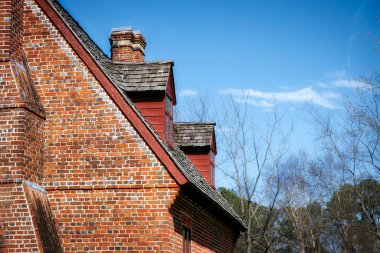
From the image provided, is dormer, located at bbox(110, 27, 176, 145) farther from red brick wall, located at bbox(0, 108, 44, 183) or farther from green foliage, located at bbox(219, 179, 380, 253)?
green foliage, located at bbox(219, 179, 380, 253)

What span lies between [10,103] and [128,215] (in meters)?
3.34

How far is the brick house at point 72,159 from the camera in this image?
31.2 ft

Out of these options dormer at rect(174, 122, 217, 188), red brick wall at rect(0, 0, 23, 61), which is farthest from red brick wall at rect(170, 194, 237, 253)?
red brick wall at rect(0, 0, 23, 61)

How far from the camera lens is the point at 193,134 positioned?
55.6 ft

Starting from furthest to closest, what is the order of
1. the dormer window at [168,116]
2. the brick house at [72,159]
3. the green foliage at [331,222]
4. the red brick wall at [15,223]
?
the green foliage at [331,222], the dormer window at [168,116], the brick house at [72,159], the red brick wall at [15,223]

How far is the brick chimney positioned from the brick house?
16.9 ft

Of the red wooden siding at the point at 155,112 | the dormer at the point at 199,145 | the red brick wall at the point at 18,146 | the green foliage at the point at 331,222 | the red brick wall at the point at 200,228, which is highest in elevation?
the green foliage at the point at 331,222

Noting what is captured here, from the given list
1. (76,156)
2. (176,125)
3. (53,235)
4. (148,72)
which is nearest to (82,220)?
(53,235)

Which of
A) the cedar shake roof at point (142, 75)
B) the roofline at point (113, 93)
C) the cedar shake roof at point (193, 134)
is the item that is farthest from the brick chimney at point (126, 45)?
the roofline at point (113, 93)

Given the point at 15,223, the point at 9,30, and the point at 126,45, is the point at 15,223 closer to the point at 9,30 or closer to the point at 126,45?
the point at 9,30

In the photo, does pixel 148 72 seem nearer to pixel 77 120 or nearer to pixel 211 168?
pixel 77 120

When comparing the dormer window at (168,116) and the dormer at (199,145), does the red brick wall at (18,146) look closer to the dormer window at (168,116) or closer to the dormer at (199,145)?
the dormer window at (168,116)

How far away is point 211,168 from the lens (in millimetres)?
16953

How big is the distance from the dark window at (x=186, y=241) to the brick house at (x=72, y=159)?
7cm
